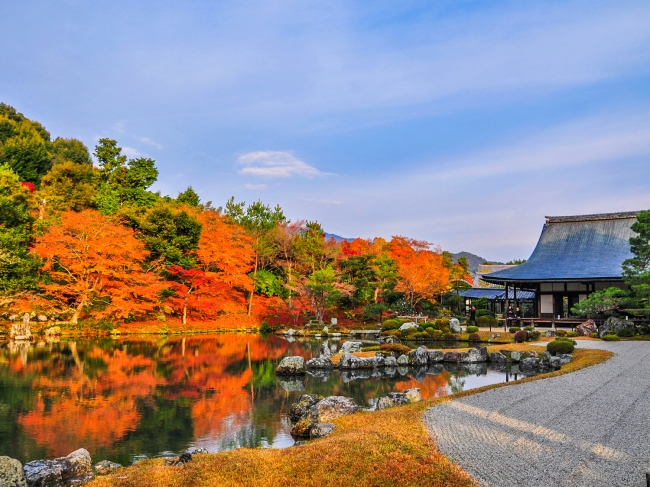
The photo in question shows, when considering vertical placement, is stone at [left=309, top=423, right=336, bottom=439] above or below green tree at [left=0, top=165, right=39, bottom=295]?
below

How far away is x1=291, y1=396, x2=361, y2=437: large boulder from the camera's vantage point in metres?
8.03

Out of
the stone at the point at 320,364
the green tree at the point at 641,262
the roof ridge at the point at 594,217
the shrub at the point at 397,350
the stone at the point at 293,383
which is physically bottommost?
the stone at the point at 293,383

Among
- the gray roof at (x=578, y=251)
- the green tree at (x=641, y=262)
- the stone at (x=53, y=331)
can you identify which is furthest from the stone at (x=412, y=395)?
the stone at (x=53, y=331)

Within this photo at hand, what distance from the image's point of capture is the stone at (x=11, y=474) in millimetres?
4695

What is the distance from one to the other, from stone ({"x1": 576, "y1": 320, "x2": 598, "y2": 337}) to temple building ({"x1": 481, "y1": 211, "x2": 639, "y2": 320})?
3222 mm

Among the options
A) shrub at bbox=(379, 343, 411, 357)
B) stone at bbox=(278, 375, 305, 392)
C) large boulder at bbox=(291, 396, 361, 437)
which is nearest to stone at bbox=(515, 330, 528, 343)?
shrub at bbox=(379, 343, 411, 357)

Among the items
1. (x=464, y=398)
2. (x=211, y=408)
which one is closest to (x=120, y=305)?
(x=211, y=408)

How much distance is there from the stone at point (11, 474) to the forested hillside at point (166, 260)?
2018 cm

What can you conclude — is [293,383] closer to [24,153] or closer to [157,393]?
[157,393]

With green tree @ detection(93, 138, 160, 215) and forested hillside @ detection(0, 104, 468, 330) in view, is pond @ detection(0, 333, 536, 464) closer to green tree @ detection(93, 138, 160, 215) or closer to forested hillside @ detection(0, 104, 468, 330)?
forested hillside @ detection(0, 104, 468, 330)

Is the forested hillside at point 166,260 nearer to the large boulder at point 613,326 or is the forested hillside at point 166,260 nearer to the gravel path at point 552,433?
the large boulder at point 613,326

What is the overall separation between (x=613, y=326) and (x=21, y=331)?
26402 millimetres

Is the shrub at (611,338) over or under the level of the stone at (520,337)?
over

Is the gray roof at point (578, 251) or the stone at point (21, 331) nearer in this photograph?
the stone at point (21, 331)
